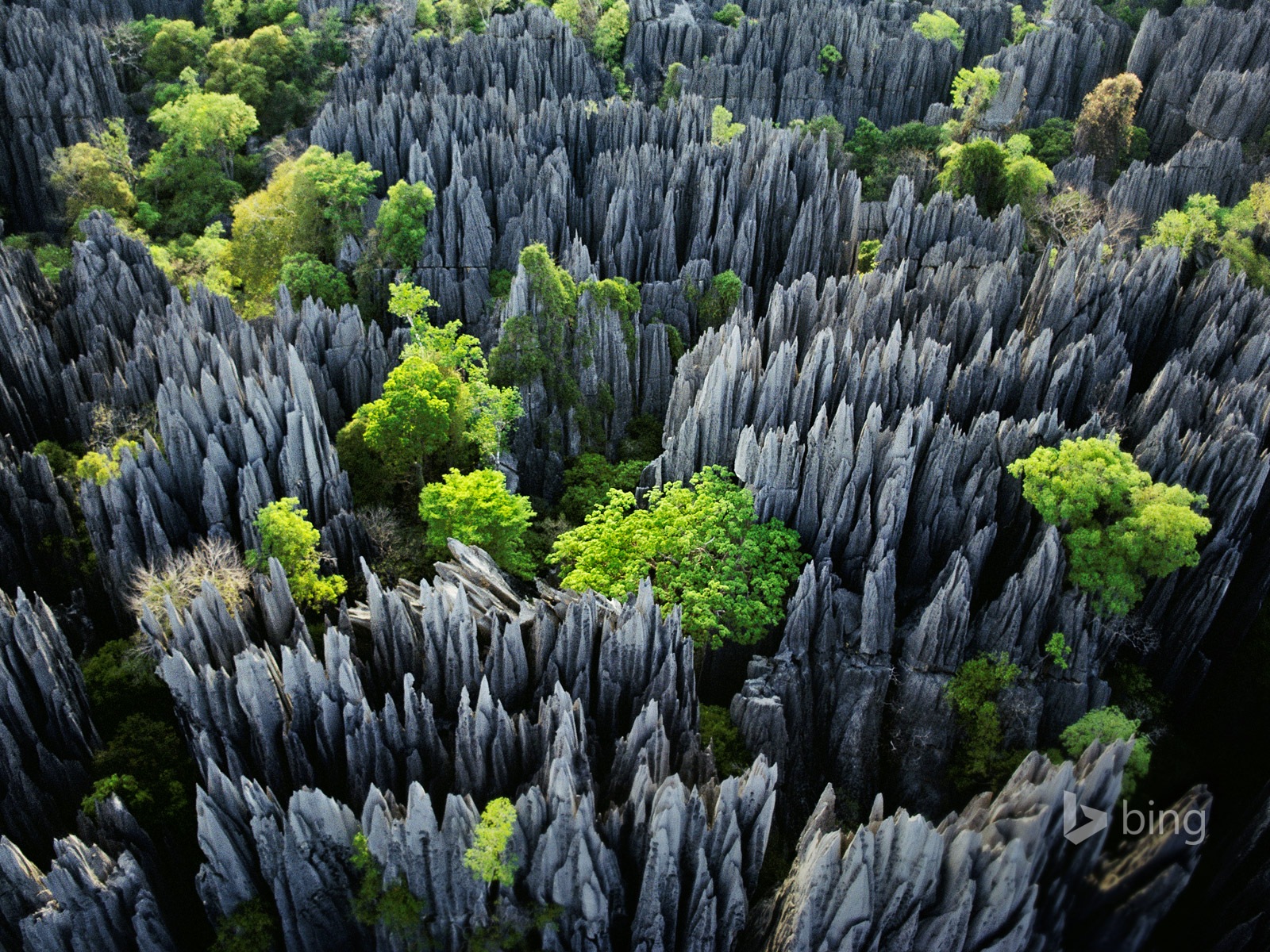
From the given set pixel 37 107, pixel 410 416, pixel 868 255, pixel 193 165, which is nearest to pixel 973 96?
pixel 868 255

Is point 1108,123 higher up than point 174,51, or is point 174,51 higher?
point 174,51

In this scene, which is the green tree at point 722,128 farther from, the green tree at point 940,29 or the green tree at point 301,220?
the green tree at point 940,29

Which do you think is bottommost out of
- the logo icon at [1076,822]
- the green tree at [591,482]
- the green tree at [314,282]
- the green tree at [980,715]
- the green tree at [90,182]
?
the green tree at [980,715]

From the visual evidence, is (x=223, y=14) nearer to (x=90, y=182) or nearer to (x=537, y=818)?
(x=90, y=182)

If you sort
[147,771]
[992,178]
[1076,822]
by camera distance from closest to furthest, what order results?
[1076,822] → [147,771] → [992,178]

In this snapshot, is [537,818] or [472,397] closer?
[537,818]

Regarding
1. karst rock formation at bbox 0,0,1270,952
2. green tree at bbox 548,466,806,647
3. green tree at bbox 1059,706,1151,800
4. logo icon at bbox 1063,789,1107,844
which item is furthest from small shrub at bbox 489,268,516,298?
logo icon at bbox 1063,789,1107,844

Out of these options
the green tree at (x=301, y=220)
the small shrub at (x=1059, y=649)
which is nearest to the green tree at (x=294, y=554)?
the small shrub at (x=1059, y=649)
